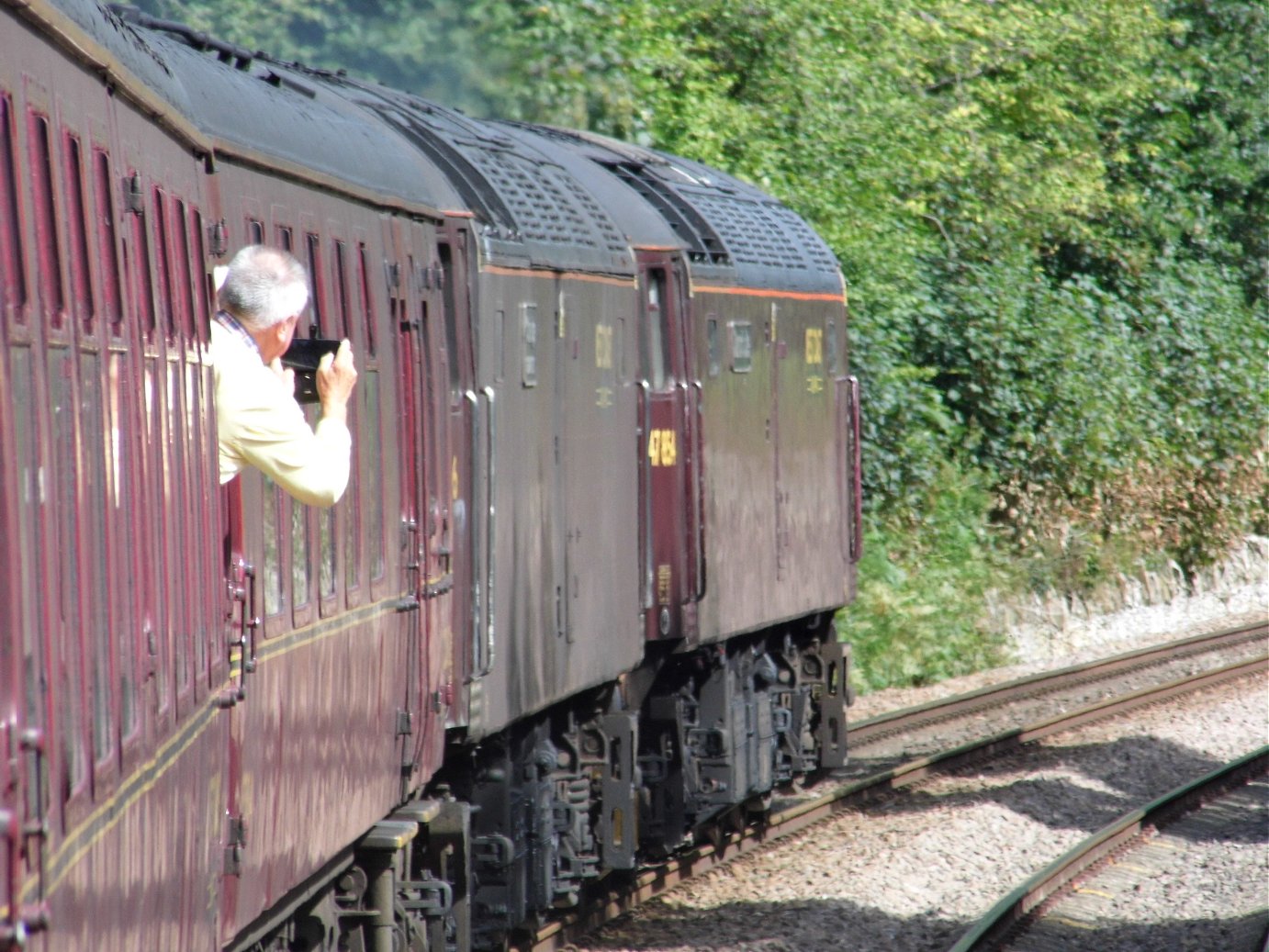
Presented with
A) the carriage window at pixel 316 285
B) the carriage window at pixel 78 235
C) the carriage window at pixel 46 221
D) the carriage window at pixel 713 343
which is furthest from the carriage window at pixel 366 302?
the carriage window at pixel 713 343

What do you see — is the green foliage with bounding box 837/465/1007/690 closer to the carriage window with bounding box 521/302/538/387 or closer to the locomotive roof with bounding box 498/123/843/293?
the locomotive roof with bounding box 498/123/843/293

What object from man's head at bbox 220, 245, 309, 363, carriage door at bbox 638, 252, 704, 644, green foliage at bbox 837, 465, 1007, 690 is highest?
man's head at bbox 220, 245, 309, 363

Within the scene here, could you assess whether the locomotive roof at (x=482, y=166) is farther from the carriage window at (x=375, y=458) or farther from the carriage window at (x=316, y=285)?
the carriage window at (x=375, y=458)

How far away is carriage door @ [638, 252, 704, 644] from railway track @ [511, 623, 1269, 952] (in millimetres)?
1459

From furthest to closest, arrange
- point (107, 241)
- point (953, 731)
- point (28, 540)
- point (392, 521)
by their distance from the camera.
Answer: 1. point (953, 731)
2. point (392, 521)
3. point (107, 241)
4. point (28, 540)

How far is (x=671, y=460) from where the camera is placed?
34.3ft

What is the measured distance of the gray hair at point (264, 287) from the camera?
13.9ft

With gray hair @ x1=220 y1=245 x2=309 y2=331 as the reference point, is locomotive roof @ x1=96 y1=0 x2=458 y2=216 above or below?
above

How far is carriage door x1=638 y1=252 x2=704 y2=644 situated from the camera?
10.4m

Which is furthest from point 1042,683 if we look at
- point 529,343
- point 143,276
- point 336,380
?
point 143,276

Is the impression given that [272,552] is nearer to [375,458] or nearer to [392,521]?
[375,458]

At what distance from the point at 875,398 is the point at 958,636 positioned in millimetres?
2597

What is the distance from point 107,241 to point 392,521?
129 inches


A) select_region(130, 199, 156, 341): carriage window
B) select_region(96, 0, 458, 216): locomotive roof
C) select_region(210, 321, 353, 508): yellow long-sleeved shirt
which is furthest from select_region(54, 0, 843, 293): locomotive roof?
select_region(210, 321, 353, 508): yellow long-sleeved shirt
